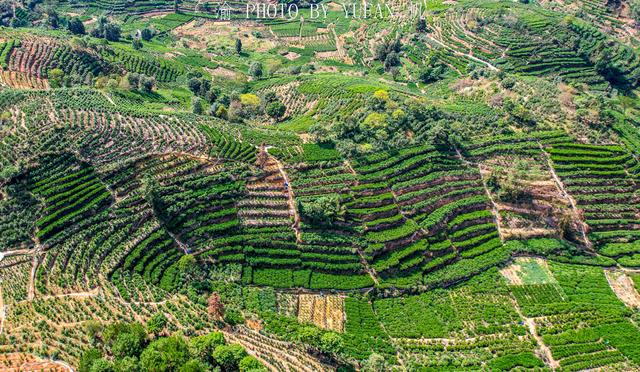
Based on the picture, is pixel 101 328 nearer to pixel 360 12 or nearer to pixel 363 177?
pixel 363 177

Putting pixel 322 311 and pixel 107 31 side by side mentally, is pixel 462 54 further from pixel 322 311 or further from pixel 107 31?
pixel 107 31

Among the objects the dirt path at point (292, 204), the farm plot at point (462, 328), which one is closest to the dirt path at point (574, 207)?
the farm plot at point (462, 328)

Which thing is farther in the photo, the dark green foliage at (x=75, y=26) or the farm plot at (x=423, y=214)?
the dark green foliage at (x=75, y=26)

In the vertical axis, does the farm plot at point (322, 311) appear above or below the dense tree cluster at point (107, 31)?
below

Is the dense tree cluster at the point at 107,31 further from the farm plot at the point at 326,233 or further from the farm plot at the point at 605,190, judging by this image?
the farm plot at the point at 605,190

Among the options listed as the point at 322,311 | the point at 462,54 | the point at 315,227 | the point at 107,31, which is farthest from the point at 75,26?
the point at 322,311

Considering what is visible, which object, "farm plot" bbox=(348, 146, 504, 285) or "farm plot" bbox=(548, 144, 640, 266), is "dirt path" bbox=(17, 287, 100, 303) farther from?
"farm plot" bbox=(548, 144, 640, 266)

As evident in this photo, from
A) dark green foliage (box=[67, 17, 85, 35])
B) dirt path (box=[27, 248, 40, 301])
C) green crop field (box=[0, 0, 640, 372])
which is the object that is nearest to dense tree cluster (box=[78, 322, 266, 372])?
green crop field (box=[0, 0, 640, 372])
